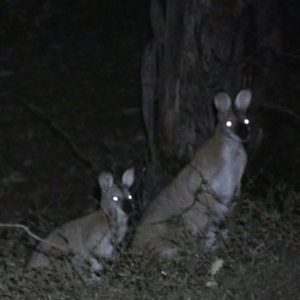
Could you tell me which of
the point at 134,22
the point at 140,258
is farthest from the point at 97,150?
the point at 140,258

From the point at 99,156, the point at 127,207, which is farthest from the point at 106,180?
the point at 99,156

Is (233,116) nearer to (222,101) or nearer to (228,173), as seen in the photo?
(222,101)

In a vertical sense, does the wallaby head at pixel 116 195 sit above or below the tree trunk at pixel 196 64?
below

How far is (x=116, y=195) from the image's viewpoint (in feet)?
33.4

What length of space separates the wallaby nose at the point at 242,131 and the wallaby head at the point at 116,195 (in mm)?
1450

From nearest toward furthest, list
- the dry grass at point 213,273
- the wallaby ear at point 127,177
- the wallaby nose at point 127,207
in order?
the dry grass at point 213,273 → the wallaby nose at point 127,207 → the wallaby ear at point 127,177

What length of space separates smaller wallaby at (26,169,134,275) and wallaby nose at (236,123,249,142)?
4.76 ft

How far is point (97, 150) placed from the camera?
14.4 meters

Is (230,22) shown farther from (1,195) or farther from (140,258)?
(1,195)

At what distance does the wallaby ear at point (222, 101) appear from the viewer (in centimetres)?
945

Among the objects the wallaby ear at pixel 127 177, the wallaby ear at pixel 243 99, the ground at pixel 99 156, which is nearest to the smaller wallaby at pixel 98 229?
the wallaby ear at pixel 127 177

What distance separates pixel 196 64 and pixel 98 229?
6.70 feet

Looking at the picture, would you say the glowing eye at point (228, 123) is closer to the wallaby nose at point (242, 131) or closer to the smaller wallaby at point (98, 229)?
the wallaby nose at point (242, 131)

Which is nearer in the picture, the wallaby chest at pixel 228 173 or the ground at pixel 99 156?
the ground at pixel 99 156
